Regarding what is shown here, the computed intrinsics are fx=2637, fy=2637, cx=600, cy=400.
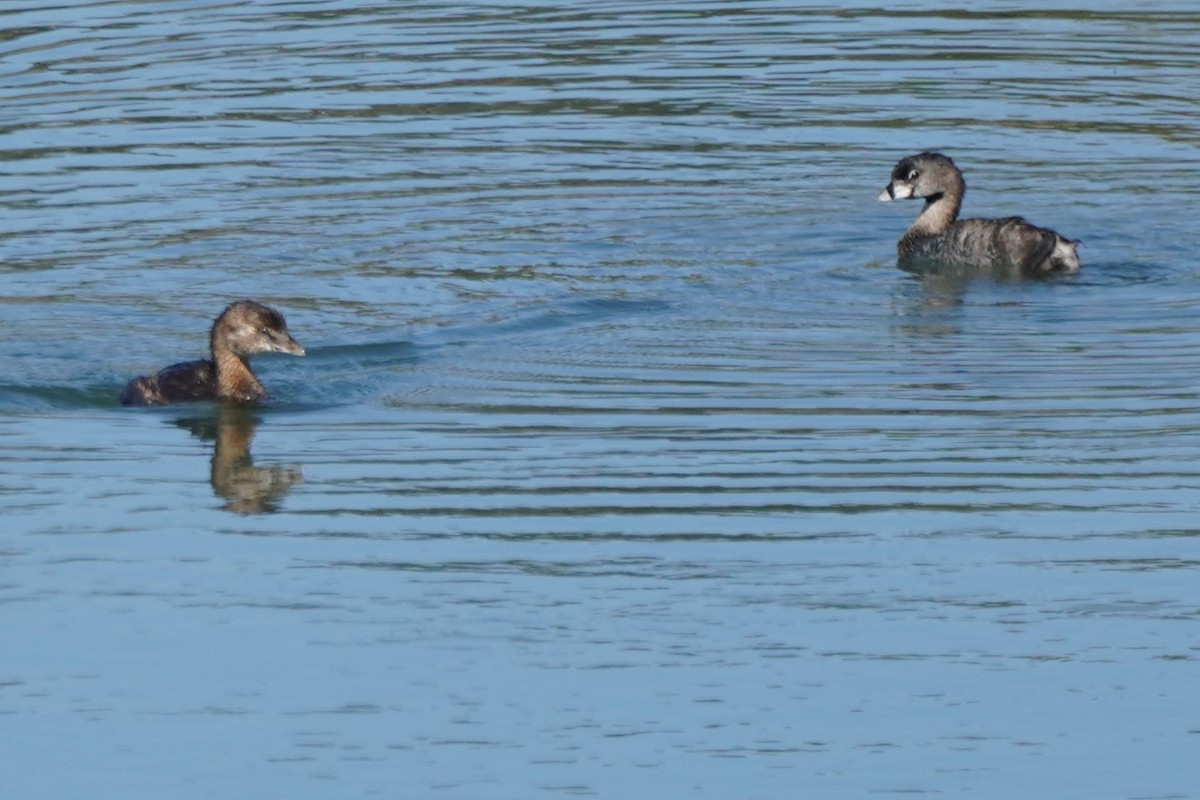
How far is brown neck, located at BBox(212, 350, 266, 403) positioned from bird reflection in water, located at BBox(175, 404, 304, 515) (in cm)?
7

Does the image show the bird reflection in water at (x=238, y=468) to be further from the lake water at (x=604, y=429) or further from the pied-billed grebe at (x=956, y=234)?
the pied-billed grebe at (x=956, y=234)

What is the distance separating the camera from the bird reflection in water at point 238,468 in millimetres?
11055

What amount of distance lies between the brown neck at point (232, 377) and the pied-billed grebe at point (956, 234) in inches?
207

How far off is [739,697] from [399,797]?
1318 millimetres

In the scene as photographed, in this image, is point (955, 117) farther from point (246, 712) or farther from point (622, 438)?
point (246, 712)

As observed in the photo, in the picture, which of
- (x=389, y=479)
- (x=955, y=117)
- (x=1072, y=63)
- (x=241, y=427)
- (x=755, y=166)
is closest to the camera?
(x=389, y=479)

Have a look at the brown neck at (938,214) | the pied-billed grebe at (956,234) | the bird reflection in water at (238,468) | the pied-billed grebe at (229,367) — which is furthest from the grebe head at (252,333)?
A: the brown neck at (938,214)

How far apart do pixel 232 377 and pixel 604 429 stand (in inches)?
88.8

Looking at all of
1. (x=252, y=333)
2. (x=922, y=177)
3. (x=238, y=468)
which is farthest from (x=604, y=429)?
(x=922, y=177)

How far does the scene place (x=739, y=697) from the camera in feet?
27.8

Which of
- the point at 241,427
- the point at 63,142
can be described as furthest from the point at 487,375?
the point at 63,142

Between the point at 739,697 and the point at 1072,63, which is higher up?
the point at 1072,63

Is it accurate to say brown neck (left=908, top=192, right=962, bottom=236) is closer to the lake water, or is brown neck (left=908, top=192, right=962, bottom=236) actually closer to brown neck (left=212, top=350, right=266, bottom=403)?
the lake water

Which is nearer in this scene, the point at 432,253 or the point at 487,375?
the point at 487,375
